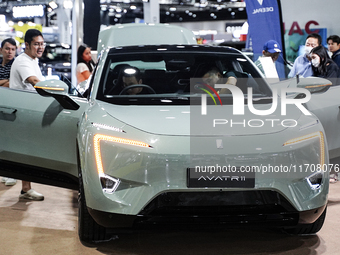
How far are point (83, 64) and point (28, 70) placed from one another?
2040 millimetres

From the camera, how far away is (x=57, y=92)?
12.4ft

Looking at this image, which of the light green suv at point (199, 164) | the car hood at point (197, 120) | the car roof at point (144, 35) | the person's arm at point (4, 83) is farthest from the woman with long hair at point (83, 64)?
the car hood at point (197, 120)

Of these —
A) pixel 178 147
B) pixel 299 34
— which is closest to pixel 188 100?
pixel 178 147

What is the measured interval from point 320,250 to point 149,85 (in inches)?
72.9

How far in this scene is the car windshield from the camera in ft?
13.0

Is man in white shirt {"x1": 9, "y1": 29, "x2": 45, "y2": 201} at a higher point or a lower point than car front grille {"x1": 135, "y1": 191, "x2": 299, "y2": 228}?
higher

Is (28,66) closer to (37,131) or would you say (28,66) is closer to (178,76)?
(37,131)

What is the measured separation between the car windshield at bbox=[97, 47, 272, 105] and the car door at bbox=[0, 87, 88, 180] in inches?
14.3

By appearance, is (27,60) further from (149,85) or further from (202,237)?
(202,237)

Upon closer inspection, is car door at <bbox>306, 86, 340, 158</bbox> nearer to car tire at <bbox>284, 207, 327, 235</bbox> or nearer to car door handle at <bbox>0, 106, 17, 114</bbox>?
car tire at <bbox>284, 207, 327, 235</bbox>

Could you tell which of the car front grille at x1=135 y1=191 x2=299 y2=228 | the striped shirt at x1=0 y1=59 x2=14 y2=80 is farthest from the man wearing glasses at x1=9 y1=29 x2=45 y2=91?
the car front grille at x1=135 y1=191 x2=299 y2=228

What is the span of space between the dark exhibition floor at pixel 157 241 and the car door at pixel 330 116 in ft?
2.14

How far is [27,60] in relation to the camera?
5336 millimetres

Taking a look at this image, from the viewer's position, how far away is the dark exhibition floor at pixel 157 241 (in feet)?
11.3
